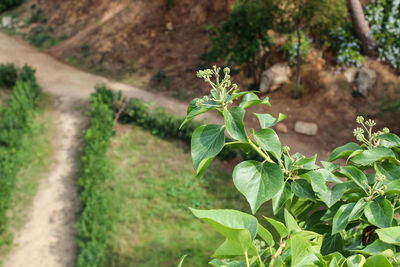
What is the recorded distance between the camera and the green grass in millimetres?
7246

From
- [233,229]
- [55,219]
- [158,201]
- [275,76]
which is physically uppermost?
[233,229]

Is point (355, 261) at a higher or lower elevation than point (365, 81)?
higher

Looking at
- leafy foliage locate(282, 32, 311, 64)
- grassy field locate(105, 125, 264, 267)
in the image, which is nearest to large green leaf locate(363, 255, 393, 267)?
grassy field locate(105, 125, 264, 267)

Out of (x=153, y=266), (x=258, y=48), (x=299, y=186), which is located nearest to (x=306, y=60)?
(x=258, y=48)

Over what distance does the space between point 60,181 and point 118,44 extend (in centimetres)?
636

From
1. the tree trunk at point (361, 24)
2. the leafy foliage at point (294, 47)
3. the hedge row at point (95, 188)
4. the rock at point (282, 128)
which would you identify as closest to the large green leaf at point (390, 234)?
the hedge row at point (95, 188)

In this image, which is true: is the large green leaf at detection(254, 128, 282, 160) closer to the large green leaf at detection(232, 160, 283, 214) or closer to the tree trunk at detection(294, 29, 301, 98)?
the large green leaf at detection(232, 160, 283, 214)

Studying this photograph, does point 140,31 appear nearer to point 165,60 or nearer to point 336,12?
point 165,60

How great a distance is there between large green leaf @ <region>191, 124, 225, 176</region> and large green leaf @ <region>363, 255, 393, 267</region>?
50 centimetres

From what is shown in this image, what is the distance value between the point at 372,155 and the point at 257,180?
438 mm

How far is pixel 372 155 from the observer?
4.41 ft

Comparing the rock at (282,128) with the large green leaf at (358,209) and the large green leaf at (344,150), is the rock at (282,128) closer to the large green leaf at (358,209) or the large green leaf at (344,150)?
the large green leaf at (344,150)

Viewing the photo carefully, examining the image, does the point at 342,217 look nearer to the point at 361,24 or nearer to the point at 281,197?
the point at 281,197

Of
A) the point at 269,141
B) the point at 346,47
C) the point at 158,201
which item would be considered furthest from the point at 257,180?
the point at 346,47
